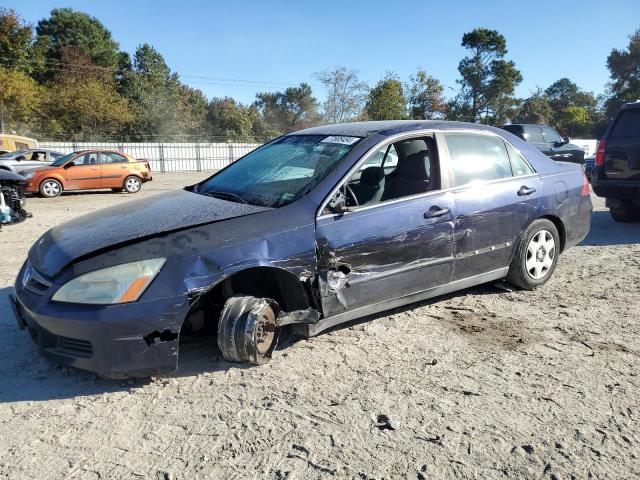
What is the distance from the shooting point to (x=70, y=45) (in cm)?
5062

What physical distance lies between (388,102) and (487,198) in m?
32.0

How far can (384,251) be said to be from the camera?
3.58m

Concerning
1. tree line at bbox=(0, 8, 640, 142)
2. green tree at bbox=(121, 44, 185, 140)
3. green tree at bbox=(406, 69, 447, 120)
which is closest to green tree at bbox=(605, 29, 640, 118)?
tree line at bbox=(0, 8, 640, 142)

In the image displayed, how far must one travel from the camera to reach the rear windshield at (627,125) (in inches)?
298

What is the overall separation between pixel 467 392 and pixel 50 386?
2.44 metres

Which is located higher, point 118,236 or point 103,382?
point 118,236

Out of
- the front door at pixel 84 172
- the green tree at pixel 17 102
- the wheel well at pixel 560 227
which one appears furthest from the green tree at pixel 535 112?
the wheel well at pixel 560 227

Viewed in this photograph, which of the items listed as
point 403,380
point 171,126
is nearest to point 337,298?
point 403,380

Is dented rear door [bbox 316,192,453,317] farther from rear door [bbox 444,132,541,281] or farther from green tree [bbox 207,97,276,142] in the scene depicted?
green tree [bbox 207,97,276,142]

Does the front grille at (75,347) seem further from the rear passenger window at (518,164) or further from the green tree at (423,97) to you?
the green tree at (423,97)

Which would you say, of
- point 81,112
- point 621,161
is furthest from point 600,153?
point 81,112

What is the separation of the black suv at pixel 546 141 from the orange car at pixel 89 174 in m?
11.5

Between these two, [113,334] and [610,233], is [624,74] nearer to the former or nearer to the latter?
[610,233]

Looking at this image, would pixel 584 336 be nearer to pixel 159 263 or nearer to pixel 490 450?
pixel 490 450
